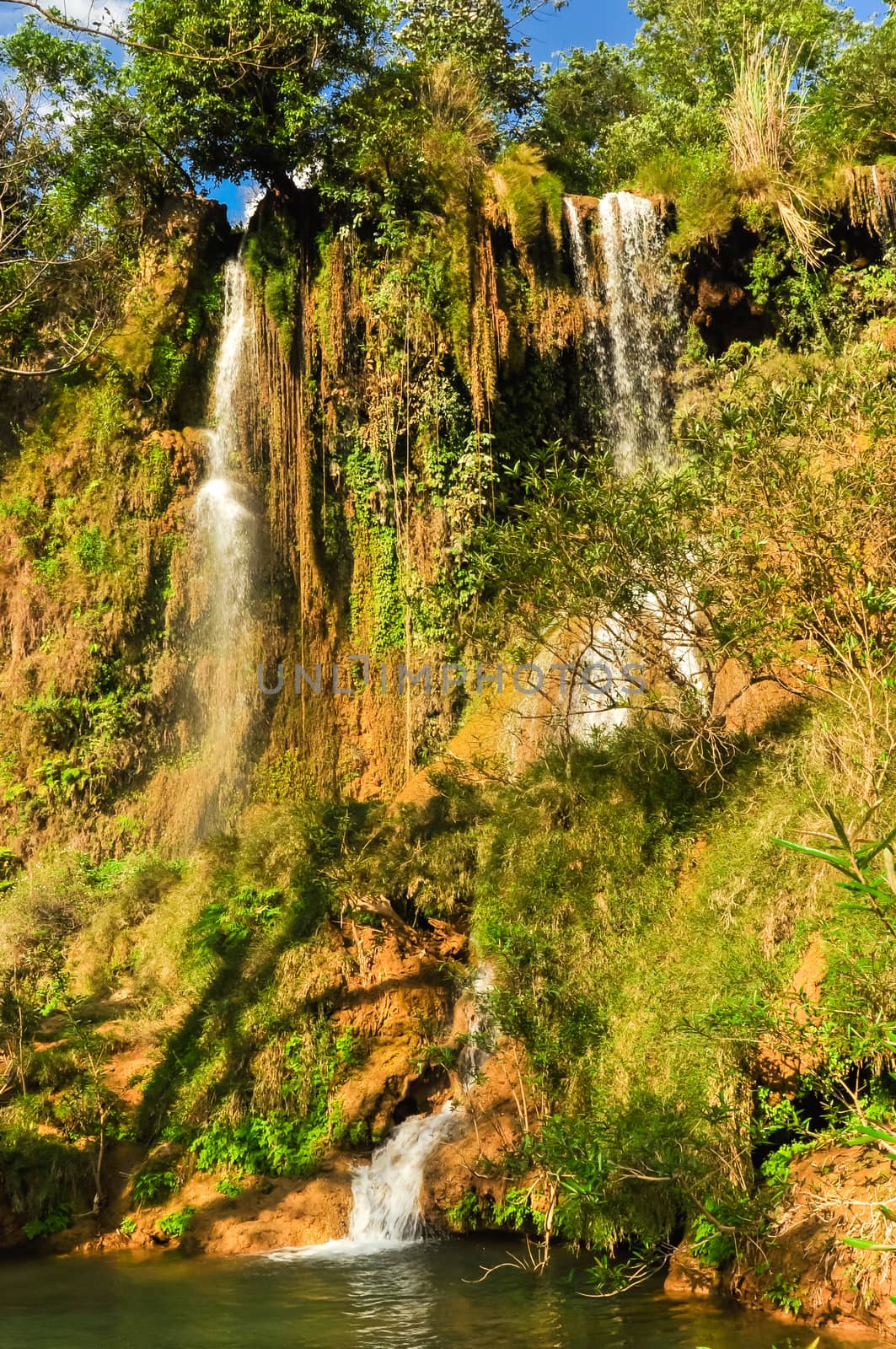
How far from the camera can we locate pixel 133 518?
695 inches

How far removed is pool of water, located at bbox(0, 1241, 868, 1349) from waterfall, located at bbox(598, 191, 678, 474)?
1411 centimetres

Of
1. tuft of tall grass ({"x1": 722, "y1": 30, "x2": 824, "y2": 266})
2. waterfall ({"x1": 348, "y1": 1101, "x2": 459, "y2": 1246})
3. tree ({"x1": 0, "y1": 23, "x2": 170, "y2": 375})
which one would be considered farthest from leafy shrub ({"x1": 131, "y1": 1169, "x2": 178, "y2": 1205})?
tuft of tall grass ({"x1": 722, "y1": 30, "x2": 824, "y2": 266})

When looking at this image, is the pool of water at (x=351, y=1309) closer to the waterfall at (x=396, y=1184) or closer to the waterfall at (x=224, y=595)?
the waterfall at (x=396, y=1184)

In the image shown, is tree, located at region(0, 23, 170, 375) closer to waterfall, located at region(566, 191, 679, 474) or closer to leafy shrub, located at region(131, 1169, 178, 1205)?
waterfall, located at region(566, 191, 679, 474)

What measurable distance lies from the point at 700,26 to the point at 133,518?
838 inches

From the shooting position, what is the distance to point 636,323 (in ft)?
66.1

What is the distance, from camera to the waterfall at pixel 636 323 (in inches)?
783

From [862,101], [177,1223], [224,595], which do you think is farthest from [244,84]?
[177,1223]

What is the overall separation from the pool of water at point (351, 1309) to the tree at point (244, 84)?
52.9 feet

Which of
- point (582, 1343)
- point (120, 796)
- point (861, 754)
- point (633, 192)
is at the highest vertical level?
point (633, 192)

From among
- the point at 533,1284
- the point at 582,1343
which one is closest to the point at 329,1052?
the point at 533,1284

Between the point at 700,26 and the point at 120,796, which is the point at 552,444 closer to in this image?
the point at 120,796

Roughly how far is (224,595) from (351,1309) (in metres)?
11.5

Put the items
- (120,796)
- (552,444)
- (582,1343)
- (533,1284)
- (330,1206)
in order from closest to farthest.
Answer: (582,1343), (533,1284), (330,1206), (552,444), (120,796)
